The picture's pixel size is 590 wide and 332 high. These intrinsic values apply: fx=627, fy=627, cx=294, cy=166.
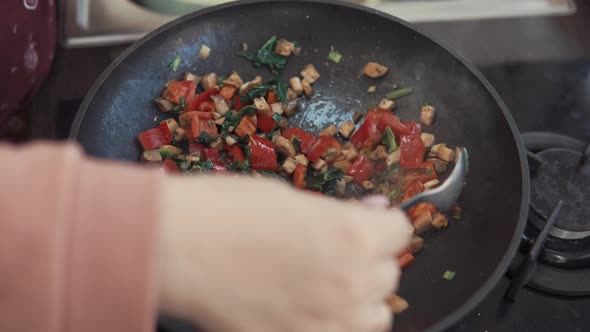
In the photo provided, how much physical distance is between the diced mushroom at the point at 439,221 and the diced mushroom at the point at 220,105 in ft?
1.29

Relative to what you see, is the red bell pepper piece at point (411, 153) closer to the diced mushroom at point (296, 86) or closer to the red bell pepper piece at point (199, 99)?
the diced mushroom at point (296, 86)

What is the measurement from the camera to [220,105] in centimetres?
107

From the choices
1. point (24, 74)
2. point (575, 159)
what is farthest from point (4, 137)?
point (575, 159)

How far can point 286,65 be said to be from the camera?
1.13m

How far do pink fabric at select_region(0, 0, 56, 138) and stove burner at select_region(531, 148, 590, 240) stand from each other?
90 centimetres

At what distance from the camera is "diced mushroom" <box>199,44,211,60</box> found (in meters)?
1.09

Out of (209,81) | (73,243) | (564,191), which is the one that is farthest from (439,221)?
(73,243)

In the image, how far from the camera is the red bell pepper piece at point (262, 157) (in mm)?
1032

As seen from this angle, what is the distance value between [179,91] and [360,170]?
0.33m

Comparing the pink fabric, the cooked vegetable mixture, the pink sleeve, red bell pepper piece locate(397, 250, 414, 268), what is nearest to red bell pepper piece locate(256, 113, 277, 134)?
the cooked vegetable mixture

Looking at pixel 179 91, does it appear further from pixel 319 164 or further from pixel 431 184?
pixel 431 184

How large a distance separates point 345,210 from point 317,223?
0.10 feet

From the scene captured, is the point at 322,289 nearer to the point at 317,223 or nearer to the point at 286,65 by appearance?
the point at 317,223

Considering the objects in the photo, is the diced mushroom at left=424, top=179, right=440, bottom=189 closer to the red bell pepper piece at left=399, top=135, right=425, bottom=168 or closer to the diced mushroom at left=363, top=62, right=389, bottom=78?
the red bell pepper piece at left=399, top=135, right=425, bottom=168
